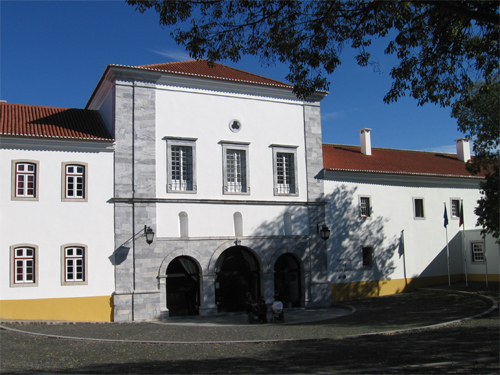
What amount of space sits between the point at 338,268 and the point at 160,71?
1213 centimetres

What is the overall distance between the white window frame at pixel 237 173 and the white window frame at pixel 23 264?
7813 mm

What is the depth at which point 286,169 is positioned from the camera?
23672 millimetres

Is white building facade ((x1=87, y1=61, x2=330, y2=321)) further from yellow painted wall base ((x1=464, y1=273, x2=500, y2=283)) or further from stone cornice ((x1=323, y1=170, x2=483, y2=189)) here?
yellow painted wall base ((x1=464, y1=273, x2=500, y2=283))

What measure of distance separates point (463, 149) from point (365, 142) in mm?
8447

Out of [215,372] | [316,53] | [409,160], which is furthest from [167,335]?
[409,160]

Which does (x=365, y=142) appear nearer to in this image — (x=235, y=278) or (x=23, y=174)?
(x=235, y=278)

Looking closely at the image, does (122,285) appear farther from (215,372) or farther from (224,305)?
(215,372)

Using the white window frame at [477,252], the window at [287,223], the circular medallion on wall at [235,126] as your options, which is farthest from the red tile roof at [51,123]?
the white window frame at [477,252]

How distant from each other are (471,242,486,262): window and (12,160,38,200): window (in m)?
22.4

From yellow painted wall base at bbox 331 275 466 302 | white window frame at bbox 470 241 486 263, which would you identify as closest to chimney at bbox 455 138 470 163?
white window frame at bbox 470 241 486 263

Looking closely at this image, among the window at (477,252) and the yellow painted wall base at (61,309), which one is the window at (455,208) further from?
the yellow painted wall base at (61,309)

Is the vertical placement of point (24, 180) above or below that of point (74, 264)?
above

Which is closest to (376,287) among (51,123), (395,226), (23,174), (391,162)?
(395,226)

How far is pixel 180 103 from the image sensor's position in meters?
21.5
